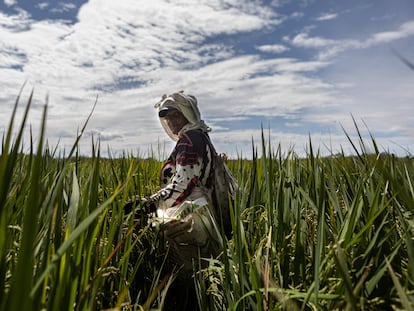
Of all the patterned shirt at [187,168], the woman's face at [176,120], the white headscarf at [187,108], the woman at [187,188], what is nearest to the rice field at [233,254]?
the woman at [187,188]

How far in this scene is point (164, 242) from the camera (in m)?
2.23

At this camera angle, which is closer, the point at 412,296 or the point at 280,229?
the point at 412,296

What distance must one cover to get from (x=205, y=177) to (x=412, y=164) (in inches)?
44.7

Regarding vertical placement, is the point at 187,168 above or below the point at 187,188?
above

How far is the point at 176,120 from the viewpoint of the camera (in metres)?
2.70

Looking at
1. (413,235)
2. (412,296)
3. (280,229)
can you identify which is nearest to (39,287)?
(412,296)

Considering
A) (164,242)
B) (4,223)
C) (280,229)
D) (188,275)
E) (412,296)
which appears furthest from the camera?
(188,275)

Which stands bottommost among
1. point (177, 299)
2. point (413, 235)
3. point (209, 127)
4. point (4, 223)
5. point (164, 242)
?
point (177, 299)

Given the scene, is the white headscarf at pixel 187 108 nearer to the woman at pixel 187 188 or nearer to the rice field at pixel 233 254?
the woman at pixel 187 188

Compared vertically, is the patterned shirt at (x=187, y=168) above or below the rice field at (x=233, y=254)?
above

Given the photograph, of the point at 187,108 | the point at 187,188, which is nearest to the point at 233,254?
the point at 187,188

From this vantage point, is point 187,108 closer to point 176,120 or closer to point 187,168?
point 176,120

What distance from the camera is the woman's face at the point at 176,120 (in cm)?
268

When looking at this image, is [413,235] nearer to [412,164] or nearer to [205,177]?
[412,164]
